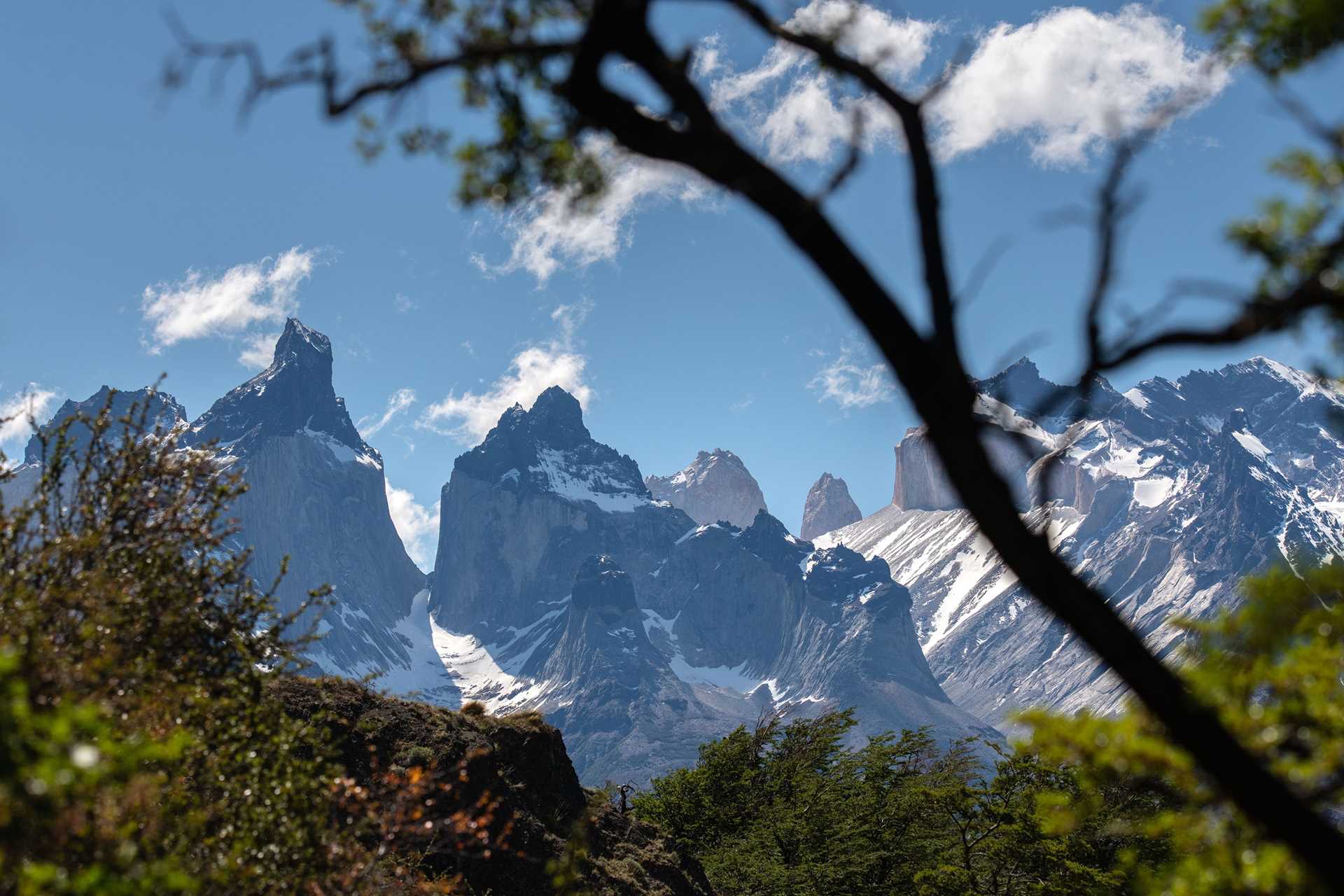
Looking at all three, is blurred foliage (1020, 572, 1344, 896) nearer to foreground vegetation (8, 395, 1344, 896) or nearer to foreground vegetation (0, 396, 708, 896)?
foreground vegetation (8, 395, 1344, 896)

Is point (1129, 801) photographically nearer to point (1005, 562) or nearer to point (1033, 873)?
point (1033, 873)

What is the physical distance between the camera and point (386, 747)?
21.7m

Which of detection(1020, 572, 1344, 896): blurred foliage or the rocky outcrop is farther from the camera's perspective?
the rocky outcrop

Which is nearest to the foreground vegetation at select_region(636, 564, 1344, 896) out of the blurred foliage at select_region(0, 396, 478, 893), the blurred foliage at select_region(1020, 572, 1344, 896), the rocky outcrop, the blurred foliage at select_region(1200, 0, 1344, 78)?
the blurred foliage at select_region(1020, 572, 1344, 896)

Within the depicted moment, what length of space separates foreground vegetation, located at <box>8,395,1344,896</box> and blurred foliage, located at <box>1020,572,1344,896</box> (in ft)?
0.05

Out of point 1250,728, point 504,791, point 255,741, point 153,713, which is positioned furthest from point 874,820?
point 1250,728

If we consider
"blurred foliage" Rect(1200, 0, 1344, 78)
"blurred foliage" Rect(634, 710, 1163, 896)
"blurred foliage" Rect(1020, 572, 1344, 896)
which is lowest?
"blurred foliage" Rect(634, 710, 1163, 896)

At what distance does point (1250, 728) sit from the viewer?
491 cm

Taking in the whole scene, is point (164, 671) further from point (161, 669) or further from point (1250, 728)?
point (1250, 728)

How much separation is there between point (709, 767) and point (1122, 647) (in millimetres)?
38939

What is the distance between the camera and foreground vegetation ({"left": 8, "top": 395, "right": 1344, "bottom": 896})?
15.5ft

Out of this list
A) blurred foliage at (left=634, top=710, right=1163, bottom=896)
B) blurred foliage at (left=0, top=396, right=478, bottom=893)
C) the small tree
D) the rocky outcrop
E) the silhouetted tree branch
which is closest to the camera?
the silhouetted tree branch

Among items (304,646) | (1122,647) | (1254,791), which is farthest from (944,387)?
(304,646)

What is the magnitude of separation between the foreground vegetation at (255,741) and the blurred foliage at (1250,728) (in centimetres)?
2
